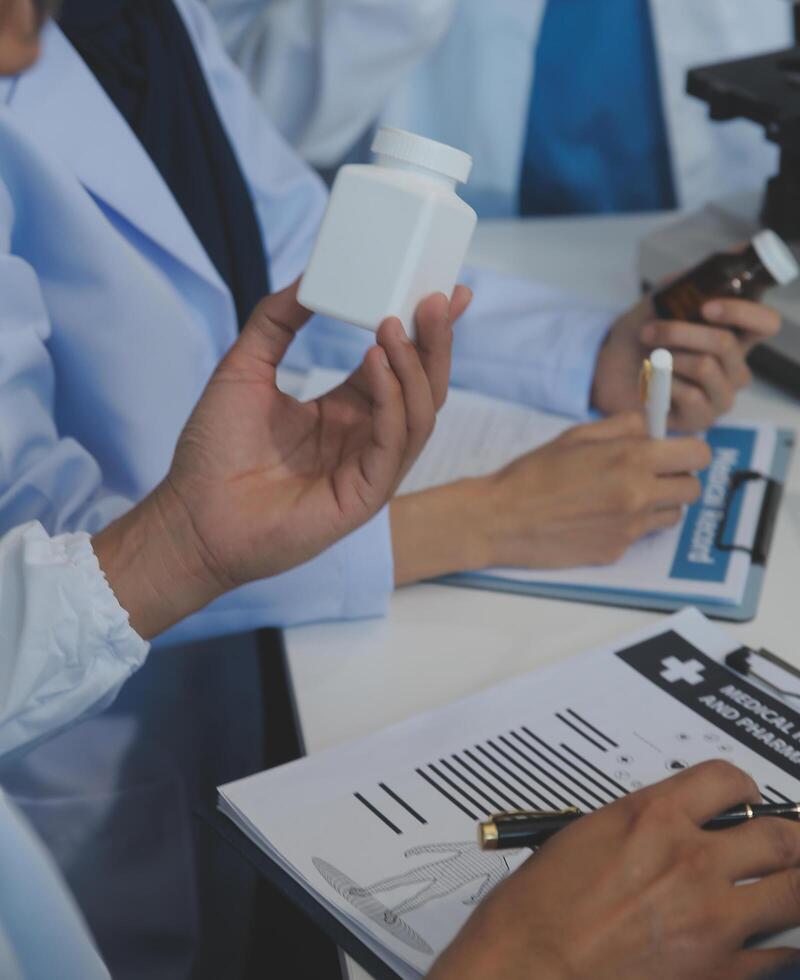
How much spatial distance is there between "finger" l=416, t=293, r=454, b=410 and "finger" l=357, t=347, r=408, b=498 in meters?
0.02

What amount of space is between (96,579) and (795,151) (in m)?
0.79

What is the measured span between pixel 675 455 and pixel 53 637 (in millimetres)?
483

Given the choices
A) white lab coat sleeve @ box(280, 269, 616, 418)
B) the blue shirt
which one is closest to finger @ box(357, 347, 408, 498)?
white lab coat sleeve @ box(280, 269, 616, 418)

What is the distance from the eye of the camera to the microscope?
→ 1083mm

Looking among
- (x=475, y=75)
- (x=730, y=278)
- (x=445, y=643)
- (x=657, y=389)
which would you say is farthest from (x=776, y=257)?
(x=475, y=75)

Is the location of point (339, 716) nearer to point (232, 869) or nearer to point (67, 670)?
point (67, 670)

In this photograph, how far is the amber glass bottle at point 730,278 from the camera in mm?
957

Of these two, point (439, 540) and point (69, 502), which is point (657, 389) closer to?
point (439, 540)

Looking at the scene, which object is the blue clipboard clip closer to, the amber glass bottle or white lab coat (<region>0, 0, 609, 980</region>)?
the amber glass bottle

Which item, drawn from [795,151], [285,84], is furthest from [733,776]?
[285,84]

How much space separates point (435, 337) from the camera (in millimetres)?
643

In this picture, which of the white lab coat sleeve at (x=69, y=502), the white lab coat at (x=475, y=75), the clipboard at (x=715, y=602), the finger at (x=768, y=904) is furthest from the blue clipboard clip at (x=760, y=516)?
the white lab coat at (x=475, y=75)

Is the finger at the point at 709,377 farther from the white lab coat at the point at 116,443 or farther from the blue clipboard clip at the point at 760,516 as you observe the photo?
the white lab coat at the point at 116,443

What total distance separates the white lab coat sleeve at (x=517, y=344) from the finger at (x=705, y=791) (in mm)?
563
